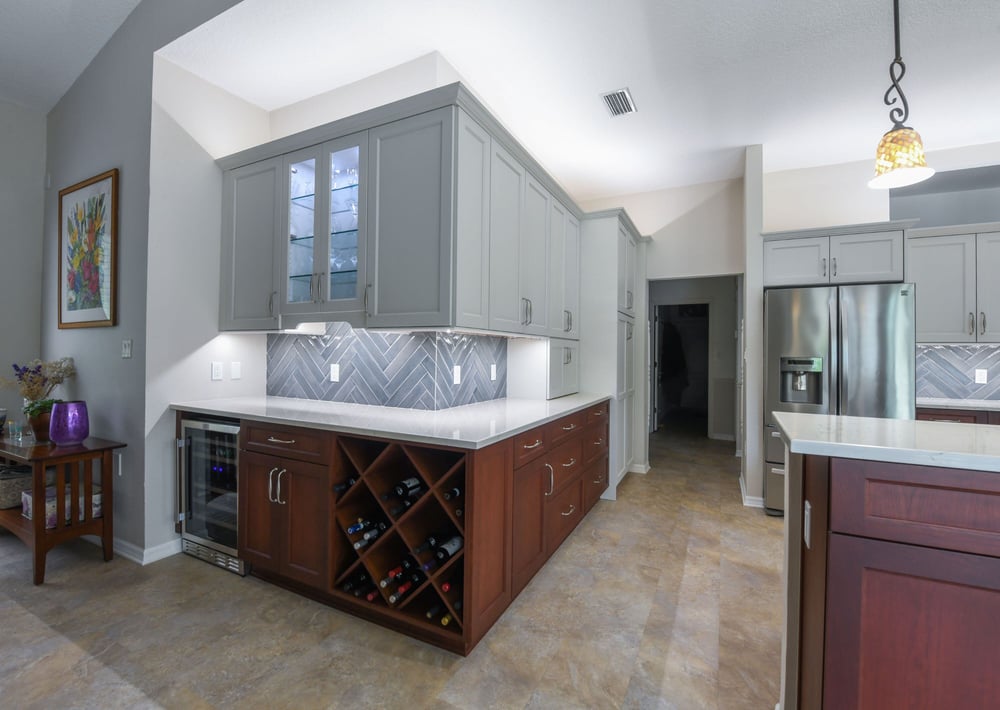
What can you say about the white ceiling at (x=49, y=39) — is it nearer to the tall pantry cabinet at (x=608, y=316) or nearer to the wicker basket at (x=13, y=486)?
the wicker basket at (x=13, y=486)

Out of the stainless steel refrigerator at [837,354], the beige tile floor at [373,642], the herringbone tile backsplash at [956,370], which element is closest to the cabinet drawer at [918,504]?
the beige tile floor at [373,642]

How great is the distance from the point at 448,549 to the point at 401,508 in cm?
29

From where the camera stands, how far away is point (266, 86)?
2875mm

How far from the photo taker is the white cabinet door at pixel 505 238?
93.5 inches

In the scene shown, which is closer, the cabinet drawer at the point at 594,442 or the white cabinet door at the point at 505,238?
the white cabinet door at the point at 505,238

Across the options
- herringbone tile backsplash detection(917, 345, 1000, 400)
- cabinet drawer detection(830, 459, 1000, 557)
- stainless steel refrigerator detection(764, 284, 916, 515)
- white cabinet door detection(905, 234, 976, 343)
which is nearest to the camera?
cabinet drawer detection(830, 459, 1000, 557)

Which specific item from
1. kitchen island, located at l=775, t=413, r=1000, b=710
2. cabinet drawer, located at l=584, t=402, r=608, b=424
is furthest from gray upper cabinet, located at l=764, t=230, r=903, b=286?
kitchen island, located at l=775, t=413, r=1000, b=710

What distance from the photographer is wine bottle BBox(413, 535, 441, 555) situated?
1.86m

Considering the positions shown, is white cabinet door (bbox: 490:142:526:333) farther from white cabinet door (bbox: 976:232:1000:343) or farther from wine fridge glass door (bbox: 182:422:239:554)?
white cabinet door (bbox: 976:232:1000:343)

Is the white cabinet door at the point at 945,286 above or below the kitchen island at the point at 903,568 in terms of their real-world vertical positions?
above

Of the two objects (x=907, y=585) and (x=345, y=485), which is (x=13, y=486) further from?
(x=907, y=585)

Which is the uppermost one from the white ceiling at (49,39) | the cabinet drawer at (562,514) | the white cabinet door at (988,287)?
the white ceiling at (49,39)

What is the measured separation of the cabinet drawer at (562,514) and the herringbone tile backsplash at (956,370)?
3.39 meters

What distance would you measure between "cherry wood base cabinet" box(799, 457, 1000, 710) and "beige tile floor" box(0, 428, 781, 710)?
0.71m
